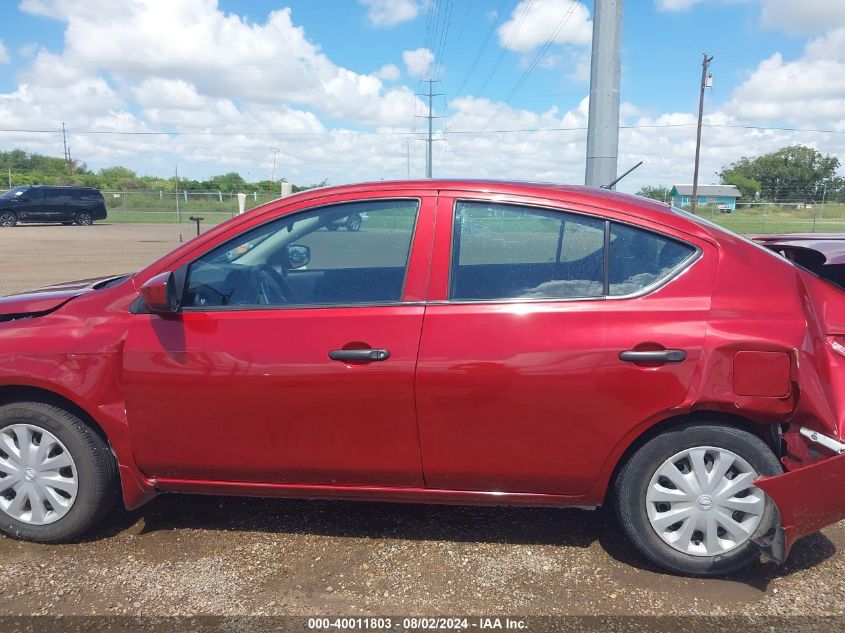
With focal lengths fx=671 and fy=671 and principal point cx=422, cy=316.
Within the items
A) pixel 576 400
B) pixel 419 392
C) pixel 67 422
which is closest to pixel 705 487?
pixel 576 400

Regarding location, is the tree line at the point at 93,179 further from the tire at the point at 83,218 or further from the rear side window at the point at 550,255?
the rear side window at the point at 550,255

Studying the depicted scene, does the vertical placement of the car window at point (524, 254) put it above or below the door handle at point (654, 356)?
above

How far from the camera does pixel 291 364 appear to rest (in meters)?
2.93

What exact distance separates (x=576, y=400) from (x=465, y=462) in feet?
1.84

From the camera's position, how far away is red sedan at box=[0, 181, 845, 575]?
9.21 ft

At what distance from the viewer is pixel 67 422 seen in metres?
3.14

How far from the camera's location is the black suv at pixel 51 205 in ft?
102

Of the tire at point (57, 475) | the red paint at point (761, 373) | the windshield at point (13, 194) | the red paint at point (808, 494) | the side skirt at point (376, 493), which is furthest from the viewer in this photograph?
the windshield at point (13, 194)

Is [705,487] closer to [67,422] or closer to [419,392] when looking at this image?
[419,392]

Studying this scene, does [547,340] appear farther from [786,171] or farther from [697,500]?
[786,171]

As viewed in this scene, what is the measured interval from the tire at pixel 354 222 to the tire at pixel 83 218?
34486 millimetres

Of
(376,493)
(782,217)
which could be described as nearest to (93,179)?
(782,217)

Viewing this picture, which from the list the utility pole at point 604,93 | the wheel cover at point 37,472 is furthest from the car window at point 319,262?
the utility pole at point 604,93

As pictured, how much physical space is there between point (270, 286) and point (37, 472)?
4.67ft
